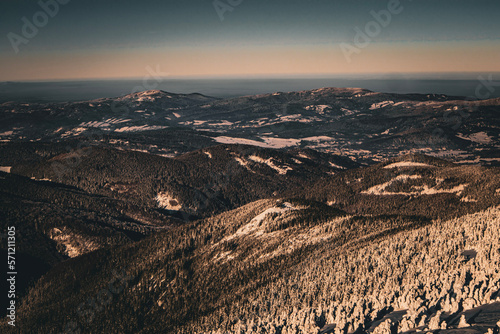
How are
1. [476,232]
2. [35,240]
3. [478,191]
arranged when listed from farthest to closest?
[35,240] → [478,191] → [476,232]

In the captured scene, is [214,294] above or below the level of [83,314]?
above

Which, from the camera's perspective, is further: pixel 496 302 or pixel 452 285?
pixel 452 285

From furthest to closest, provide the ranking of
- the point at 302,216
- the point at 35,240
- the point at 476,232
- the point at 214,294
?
1. the point at 35,240
2. the point at 302,216
3. the point at 214,294
4. the point at 476,232

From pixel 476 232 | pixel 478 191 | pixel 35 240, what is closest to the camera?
pixel 476 232

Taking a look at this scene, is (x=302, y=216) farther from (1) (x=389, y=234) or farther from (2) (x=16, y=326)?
(2) (x=16, y=326)

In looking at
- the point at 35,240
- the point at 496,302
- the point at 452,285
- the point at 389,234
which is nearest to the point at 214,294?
the point at 389,234

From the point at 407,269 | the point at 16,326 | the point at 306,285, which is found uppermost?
the point at 407,269

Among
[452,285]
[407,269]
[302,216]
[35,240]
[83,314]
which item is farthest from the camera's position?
[35,240]

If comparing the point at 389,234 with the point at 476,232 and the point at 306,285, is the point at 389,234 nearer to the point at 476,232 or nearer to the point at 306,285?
the point at 476,232

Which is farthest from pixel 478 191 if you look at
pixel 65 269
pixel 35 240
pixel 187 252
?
pixel 35 240
